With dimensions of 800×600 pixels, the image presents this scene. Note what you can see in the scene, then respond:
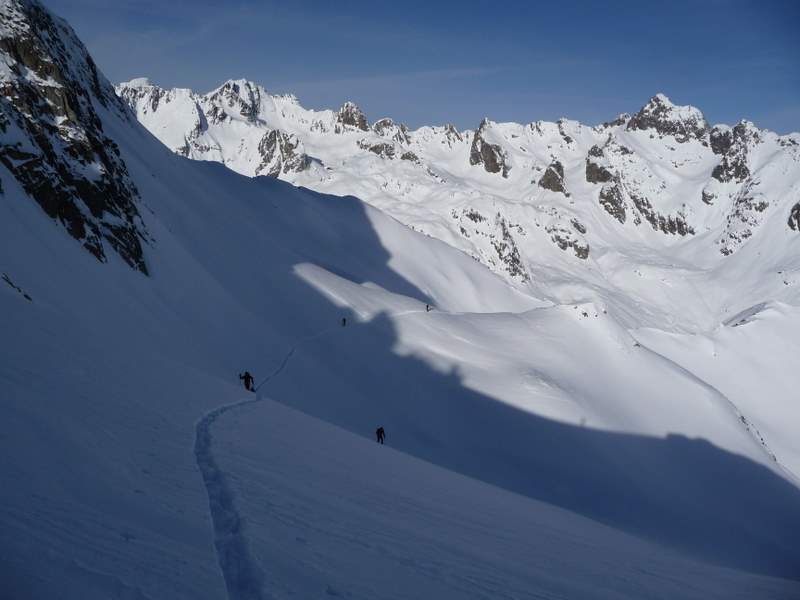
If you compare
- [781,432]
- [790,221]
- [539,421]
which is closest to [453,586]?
[539,421]

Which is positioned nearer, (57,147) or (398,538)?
(398,538)

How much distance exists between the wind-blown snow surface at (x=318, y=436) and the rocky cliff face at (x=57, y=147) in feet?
4.04

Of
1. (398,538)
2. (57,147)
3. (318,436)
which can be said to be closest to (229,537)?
(398,538)

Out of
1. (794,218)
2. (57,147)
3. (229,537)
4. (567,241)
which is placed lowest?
(229,537)

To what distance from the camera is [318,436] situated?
649 inches

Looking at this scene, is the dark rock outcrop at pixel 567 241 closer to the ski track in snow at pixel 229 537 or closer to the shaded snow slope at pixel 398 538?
the shaded snow slope at pixel 398 538

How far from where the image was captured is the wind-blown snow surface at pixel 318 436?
245 inches

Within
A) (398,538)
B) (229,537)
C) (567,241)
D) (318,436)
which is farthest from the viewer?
(567,241)

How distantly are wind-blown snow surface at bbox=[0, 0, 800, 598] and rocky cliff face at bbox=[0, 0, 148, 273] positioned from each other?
123 centimetres

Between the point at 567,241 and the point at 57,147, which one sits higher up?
the point at 567,241

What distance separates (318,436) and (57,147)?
27.8 metres

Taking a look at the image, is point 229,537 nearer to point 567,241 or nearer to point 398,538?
point 398,538

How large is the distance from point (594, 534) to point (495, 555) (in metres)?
7.79

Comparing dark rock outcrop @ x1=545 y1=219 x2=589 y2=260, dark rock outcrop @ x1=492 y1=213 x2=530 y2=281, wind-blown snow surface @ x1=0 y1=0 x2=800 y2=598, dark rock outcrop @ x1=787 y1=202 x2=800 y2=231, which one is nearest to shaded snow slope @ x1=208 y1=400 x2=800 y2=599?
wind-blown snow surface @ x1=0 y1=0 x2=800 y2=598
